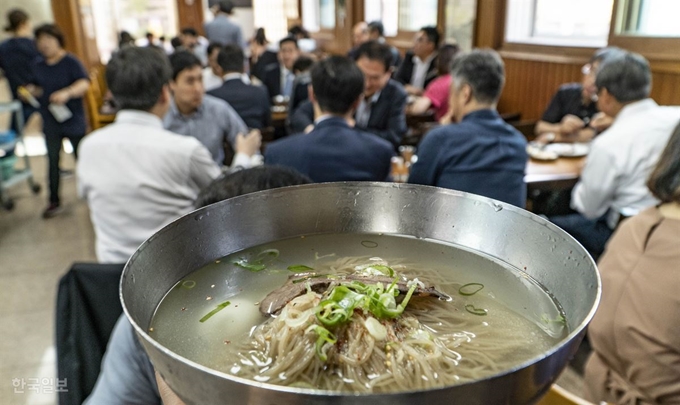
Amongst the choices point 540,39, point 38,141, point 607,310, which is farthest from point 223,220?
point 38,141

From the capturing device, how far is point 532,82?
566 centimetres

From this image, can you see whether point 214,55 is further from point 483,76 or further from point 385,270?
point 385,270

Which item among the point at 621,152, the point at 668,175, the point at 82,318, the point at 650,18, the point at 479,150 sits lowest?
the point at 82,318

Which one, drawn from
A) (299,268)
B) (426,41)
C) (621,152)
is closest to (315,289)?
(299,268)

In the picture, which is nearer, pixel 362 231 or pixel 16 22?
pixel 362 231

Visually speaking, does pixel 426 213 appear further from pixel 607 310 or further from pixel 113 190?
pixel 113 190

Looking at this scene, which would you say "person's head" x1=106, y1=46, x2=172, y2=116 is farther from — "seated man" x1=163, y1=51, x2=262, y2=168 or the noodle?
the noodle

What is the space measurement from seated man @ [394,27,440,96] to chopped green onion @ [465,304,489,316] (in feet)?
17.8

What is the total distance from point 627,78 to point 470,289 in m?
2.75

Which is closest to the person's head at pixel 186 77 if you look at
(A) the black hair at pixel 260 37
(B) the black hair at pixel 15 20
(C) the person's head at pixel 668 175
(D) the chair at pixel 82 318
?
(D) the chair at pixel 82 318

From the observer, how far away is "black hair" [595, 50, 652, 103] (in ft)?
9.84

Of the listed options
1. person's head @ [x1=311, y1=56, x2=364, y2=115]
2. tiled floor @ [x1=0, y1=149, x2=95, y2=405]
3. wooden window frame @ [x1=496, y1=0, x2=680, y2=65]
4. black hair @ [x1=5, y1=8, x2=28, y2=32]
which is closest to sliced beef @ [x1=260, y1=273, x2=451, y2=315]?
person's head @ [x1=311, y1=56, x2=364, y2=115]

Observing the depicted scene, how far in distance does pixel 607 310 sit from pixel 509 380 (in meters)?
1.44

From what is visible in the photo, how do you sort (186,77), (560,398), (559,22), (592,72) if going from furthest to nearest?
(559,22), (592,72), (186,77), (560,398)
